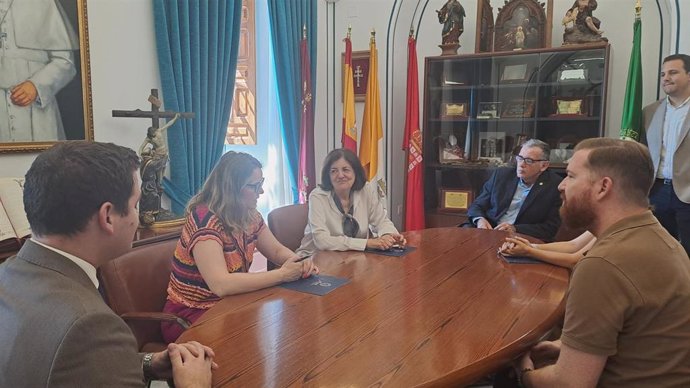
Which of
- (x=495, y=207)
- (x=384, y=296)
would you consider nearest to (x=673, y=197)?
(x=495, y=207)

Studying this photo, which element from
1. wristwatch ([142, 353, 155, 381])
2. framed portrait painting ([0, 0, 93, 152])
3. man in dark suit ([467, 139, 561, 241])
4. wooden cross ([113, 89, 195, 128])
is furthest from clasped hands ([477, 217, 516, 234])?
framed portrait painting ([0, 0, 93, 152])

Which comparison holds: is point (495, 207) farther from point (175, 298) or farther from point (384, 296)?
point (175, 298)

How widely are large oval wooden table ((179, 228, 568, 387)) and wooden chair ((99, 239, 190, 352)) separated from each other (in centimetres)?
38

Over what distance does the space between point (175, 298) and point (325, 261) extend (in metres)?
0.60

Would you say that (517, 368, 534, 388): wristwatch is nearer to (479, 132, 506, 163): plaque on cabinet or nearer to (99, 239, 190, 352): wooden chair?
(99, 239, 190, 352): wooden chair

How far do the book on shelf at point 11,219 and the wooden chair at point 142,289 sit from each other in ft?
1.83

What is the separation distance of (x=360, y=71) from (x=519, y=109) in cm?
149

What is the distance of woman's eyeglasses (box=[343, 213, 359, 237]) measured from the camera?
2584mm

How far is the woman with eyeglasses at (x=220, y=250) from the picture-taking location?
5.49ft

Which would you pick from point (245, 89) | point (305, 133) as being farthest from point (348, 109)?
point (245, 89)

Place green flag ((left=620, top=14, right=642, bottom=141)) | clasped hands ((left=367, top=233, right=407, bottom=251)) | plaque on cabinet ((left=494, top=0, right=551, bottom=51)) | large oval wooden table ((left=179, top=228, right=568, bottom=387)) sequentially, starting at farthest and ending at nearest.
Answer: plaque on cabinet ((left=494, top=0, right=551, bottom=51)) → green flag ((left=620, top=14, right=642, bottom=141)) → clasped hands ((left=367, top=233, right=407, bottom=251)) → large oval wooden table ((left=179, top=228, right=568, bottom=387))

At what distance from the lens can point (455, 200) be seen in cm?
461

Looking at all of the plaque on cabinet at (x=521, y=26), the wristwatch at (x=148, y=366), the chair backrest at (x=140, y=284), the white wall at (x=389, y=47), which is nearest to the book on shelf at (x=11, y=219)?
the chair backrest at (x=140, y=284)

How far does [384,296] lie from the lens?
1599 millimetres
